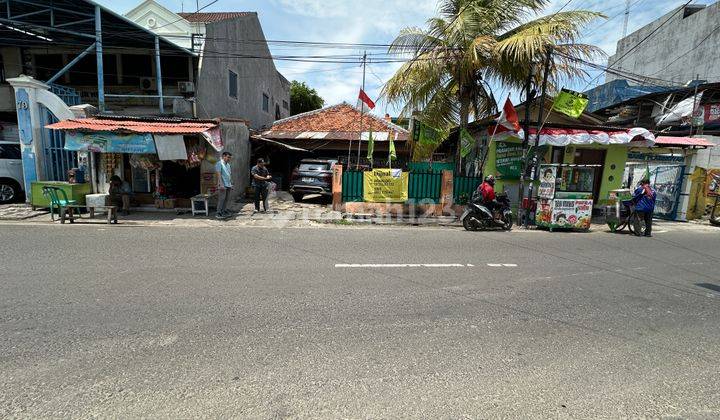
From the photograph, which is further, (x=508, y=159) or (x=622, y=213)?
(x=508, y=159)

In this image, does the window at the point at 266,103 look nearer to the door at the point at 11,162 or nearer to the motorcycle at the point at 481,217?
the door at the point at 11,162

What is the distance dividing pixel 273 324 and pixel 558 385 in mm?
2474

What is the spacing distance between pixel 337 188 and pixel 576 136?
779 cm

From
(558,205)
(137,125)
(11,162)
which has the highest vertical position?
(137,125)

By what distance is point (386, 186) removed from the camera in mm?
11211

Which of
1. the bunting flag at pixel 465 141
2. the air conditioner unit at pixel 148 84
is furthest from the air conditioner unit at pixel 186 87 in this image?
the bunting flag at pixel 465 141

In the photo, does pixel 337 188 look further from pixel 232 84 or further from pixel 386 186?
pixel 232 84

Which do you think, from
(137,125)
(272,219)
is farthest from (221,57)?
(272,219)

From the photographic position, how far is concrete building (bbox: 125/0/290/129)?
47.5 feet

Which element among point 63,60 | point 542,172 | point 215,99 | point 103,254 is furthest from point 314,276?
point 63,60

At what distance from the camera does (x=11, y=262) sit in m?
5.12

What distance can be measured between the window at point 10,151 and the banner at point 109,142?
2.63 m

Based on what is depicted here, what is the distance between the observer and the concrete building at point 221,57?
14.5m

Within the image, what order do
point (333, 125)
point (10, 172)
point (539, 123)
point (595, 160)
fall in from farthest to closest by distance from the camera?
point (333, 125), point (595, 160), point (10, 172), point (539, 123)
